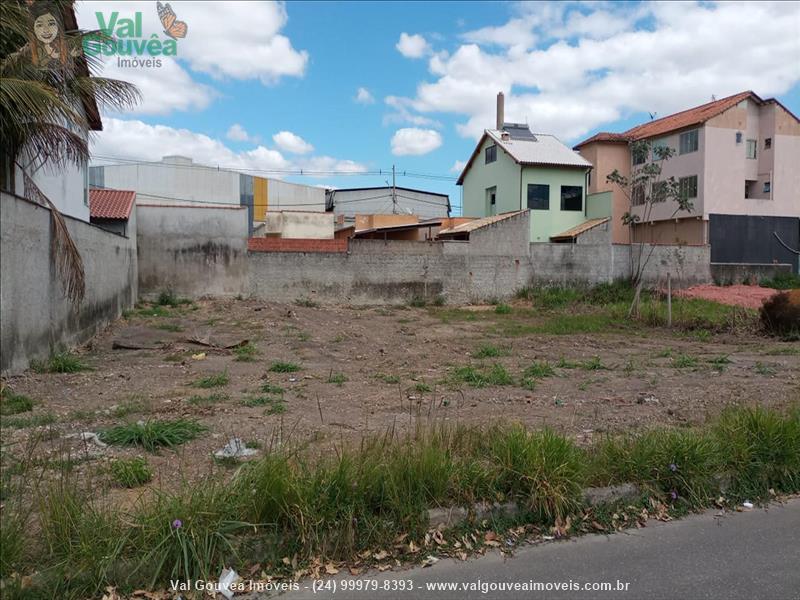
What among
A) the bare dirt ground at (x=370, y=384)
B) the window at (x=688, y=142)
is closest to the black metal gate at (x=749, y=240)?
the window at (x=688, y=142)

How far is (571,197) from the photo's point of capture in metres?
35.5

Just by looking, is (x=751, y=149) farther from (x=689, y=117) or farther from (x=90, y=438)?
(x=90, y=438)

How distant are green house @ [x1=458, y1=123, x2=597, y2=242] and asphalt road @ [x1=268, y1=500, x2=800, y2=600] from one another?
102ft

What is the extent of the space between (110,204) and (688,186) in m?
29.3

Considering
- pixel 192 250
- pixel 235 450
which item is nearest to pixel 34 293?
pixel 235 450

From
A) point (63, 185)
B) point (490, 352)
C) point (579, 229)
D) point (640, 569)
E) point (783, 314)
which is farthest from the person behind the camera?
point (579, 229)

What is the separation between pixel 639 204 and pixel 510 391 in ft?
106

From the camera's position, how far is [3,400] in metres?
6.69

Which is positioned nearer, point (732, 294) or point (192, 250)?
point (192, 250)

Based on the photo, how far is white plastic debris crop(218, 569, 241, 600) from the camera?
3.31m

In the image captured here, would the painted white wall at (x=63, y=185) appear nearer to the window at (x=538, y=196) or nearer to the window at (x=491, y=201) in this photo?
the window at (x=538, y=196)

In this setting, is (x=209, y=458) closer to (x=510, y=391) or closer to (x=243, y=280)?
(x=510, y=391)

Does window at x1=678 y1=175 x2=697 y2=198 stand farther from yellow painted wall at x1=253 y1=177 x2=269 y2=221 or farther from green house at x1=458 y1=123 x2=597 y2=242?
yellow painted wall at x1=253 y1=177 x2=269 y2=221

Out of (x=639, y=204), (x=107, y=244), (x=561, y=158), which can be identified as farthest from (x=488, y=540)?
(x=639, y=204)
